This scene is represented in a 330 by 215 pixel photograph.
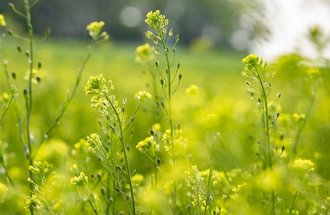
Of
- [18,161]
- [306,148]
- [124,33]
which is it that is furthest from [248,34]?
[124,33]

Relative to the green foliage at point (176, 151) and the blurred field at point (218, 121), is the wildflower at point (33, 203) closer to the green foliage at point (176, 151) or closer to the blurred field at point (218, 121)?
the green foliage at point (176, 151)

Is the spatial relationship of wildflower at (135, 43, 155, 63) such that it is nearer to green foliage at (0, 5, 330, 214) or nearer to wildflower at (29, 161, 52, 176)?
green foliage at (0, 5, 330, 214)

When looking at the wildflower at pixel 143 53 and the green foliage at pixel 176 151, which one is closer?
the green foliage at pixel 176 151

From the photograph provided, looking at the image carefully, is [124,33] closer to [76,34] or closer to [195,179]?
[76,34]

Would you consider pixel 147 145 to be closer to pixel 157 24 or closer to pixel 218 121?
pixel 157 24

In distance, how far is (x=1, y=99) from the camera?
2805 millimetres

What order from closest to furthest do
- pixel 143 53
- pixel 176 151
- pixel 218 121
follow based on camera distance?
pixel 176 151 → pixel 218 121 → pixel 143 53

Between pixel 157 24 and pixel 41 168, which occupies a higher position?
pixel 157 24

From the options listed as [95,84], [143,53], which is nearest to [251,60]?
[95,84]

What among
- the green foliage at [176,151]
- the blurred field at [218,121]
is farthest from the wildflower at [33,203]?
the blurred field at [218,121]

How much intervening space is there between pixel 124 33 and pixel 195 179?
5059 cm

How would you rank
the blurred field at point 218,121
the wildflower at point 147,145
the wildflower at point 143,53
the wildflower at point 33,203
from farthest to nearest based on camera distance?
the wildflower at point 143,53, the blurred field at point 218,121, the wildflower at point 147,145, the wildflower at point 33,203

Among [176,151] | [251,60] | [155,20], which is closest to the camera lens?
[251,60]

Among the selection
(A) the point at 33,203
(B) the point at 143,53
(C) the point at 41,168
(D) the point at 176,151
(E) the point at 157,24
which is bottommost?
(A) the point at 33,203
